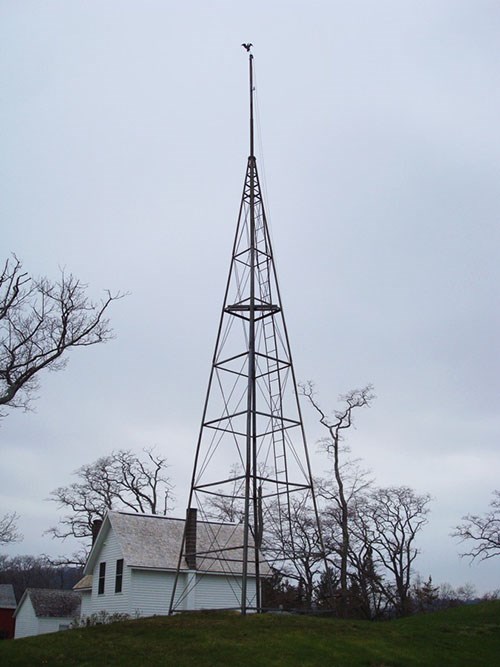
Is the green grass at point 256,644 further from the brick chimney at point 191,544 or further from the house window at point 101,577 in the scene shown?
the house window at point 101,577

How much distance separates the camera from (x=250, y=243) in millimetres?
24188

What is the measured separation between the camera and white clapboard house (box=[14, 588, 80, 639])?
4506cm

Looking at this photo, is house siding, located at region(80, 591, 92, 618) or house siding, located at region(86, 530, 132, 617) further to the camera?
house siding, located at region(80, 591, 92, 618)

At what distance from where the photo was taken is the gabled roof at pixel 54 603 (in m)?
45.6

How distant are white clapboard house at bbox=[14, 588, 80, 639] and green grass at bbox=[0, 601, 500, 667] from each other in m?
27.1

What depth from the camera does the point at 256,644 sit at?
17.5 metres

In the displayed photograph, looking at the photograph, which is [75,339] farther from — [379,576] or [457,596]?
[457,596]

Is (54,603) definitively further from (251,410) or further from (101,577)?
(251,410)

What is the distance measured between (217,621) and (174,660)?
13.3 feet

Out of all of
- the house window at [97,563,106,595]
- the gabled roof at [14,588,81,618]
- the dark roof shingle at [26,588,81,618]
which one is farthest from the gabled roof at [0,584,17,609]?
the house window at [97,563,106,595]

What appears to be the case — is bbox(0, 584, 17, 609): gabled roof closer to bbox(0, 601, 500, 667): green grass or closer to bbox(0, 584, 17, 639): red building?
bbox(0, 584, 17, 639): red building

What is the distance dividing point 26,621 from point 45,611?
2.32 metres

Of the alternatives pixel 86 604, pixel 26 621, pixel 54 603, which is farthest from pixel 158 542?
pixel 26 621

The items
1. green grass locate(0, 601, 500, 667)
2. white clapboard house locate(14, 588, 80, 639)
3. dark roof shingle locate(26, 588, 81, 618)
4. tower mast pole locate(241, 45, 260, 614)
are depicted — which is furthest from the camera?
dark roof shingle locate(26, 588, 81, 618)
